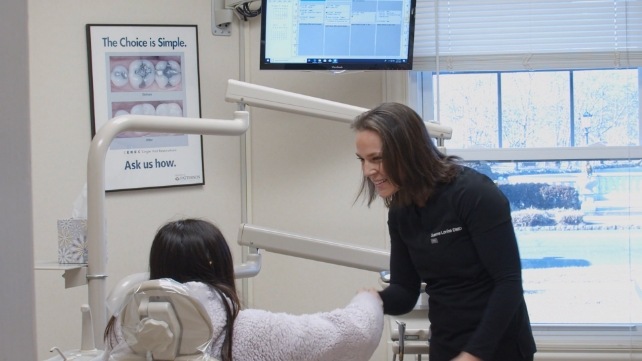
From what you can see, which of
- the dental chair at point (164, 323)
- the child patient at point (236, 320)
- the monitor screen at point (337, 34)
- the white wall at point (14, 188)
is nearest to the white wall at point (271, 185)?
the monitor screen at point (337, 34)

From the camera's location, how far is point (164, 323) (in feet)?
3.01

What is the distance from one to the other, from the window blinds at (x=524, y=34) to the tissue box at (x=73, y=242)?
1.62 meters

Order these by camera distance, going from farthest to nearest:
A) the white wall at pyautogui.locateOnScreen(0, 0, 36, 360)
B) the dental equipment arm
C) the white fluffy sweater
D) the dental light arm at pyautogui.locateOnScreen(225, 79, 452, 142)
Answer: the dental light arm at pyautogui.locateOnScreen(225, 79, 452, 142), the dental equipment arm, the white fluffy sweater, the white wall at pyautogui.locateOnScreen(0, 0, 36, 360)

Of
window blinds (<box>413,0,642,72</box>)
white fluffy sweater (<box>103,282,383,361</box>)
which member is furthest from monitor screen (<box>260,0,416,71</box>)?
white fluffy sweater (<box>103,282,383,361</box>)

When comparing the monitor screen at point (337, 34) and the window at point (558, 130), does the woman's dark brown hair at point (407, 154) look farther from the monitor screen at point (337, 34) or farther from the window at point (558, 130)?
the window at point (558, 130)

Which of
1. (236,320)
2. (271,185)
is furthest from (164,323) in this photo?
(271,185)

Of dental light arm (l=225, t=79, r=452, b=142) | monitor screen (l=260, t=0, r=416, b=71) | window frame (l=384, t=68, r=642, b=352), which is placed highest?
monitor screen (l=260, t=0, r=416, b=71)

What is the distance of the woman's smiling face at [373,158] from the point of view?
152cm

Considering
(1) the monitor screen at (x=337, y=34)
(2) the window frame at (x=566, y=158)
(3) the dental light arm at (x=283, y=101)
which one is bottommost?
(2) the window frame at (x=566, y=158)

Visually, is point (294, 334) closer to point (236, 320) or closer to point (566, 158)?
point (236, 320)

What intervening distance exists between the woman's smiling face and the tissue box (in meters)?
0.68

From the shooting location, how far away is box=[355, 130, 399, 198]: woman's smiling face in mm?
1520

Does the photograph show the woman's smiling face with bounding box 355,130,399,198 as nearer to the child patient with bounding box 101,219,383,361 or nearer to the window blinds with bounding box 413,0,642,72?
the child patient with bounding box 101,219,383,361

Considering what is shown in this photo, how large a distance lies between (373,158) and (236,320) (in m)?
0.46
